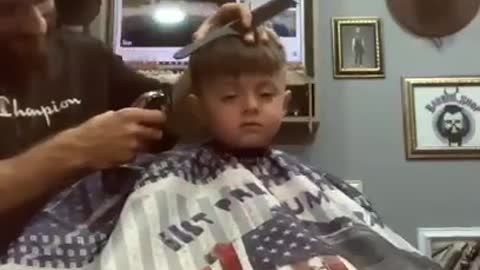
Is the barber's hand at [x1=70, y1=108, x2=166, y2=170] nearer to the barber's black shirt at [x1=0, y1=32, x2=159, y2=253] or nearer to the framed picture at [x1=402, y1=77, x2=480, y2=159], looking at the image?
the barber's black shirt at [x1=0, y1=32, x2=159, y2=253]

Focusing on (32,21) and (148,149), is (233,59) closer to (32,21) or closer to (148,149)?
(148,149)

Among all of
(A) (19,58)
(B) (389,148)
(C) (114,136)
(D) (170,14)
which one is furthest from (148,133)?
(B) (389,148)

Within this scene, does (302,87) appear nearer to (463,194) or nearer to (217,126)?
(463,194)

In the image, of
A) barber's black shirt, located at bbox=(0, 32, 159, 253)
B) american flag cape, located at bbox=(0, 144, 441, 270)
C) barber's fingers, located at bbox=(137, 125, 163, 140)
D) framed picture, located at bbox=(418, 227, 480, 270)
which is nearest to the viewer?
american flag cape, located at bbox=(0, 144, 441, 270)

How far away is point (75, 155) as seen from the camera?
3.01 feet

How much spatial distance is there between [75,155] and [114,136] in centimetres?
5

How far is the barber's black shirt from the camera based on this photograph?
1066 millimetres

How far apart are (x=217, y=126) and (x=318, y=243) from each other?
0.82ft

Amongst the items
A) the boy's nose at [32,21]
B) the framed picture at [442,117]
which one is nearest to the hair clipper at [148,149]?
the boy's nose at [32,21]

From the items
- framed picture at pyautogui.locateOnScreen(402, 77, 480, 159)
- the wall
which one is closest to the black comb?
the wall

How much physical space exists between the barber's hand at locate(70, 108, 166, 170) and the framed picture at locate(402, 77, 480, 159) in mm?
1310

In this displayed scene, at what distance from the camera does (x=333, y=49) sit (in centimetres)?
219

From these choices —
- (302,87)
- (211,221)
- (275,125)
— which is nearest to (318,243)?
(211,221)

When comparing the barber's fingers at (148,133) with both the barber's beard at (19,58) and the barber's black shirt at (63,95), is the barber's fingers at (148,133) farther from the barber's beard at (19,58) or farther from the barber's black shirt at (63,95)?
the barber's beard at (19,58)
